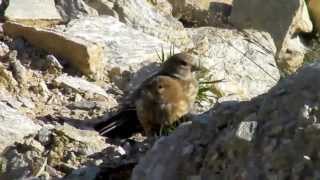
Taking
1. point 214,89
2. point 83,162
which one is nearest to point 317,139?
point 83,162

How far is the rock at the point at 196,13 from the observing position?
11.7m

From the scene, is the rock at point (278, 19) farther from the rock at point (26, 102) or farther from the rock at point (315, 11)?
the rock at point (26, 102)

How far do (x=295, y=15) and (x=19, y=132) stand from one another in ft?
18.8

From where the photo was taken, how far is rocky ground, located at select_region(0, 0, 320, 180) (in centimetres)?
473

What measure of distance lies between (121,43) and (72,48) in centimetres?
85

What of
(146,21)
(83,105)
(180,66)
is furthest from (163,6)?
(83,105)

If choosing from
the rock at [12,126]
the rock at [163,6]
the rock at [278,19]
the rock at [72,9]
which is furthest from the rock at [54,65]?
the rock at [278,19]

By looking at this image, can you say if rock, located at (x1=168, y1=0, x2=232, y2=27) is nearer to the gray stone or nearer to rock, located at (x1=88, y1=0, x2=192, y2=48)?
rock, located at (x1=88, y1=0, x2=192, y2=48)

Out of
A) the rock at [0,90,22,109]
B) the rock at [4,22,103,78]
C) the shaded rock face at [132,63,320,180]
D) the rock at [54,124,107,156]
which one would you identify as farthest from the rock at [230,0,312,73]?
the shaded rock face at [132,63,320,180]

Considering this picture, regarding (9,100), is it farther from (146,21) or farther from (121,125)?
(146,21)

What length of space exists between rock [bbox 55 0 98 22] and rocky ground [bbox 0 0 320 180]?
1 cm

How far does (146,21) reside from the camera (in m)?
10.5

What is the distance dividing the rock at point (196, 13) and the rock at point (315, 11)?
166 centimetres

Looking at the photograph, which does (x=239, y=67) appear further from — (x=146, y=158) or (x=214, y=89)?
(x=146, y=158)
